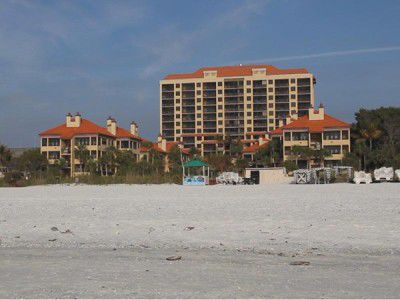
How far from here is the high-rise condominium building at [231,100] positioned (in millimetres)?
112562

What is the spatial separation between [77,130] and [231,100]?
1742 inches

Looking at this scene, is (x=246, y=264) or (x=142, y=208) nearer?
(x=246, y=264)

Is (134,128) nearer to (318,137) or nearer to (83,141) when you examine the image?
(83,141)

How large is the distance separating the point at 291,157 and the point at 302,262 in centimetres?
6755

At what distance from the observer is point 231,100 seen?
116 metres

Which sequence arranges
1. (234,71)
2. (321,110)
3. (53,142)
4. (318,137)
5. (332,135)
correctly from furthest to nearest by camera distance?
(234,71)
(53,142)
(321,110)
(318,137)
(332,135)

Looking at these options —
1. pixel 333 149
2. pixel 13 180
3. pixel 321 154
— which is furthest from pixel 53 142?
pixel 333 149

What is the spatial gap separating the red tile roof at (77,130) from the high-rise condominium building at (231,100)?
103ft

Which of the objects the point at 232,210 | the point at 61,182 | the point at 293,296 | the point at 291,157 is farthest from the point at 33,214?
the point at 291,157

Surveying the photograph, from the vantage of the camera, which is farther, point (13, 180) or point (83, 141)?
point (83, 141)

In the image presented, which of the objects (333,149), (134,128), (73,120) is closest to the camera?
(333,149)

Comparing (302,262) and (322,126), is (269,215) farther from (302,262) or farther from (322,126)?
(322,126)

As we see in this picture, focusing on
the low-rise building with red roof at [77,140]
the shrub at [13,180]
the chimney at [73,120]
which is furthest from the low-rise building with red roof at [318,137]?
the shrub at [13,180]

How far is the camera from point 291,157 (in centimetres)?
7481
